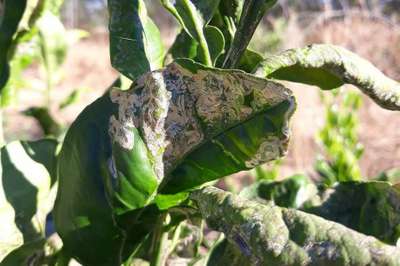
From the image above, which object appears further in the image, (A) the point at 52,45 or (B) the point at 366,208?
(A) the point at 52,45

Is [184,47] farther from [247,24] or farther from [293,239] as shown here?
[293,239]

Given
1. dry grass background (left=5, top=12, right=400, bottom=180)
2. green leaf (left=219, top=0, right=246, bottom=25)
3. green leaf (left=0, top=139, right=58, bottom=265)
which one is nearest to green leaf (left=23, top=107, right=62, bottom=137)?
green leaf (left=0, top=139, right=58, bottom=265)

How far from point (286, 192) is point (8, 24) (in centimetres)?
46

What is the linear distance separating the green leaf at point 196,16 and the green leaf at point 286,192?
27 cm

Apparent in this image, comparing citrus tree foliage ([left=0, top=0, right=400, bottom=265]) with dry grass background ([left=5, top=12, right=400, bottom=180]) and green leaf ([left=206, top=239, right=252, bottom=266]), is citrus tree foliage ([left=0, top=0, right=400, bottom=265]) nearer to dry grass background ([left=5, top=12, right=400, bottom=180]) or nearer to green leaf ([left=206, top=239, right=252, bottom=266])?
green leaf ([left=206, top=239, right=252, bottom=266])

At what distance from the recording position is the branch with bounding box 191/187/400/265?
0.41 m

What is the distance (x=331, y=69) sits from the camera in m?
0.57

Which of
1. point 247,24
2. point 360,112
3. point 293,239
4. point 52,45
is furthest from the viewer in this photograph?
point 360,112

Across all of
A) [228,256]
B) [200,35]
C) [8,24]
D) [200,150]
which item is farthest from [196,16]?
[8,24]

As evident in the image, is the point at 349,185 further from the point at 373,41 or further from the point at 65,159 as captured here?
the point at 373,41

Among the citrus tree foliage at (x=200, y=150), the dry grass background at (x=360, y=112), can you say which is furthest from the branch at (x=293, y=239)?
the dry grass background at (x=360, y=112)

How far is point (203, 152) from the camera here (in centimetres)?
55

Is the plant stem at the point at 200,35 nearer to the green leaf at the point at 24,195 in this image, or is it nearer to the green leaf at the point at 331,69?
the green leaf at the point at 331,69

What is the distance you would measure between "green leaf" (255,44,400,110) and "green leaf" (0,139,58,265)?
0.35 meters
